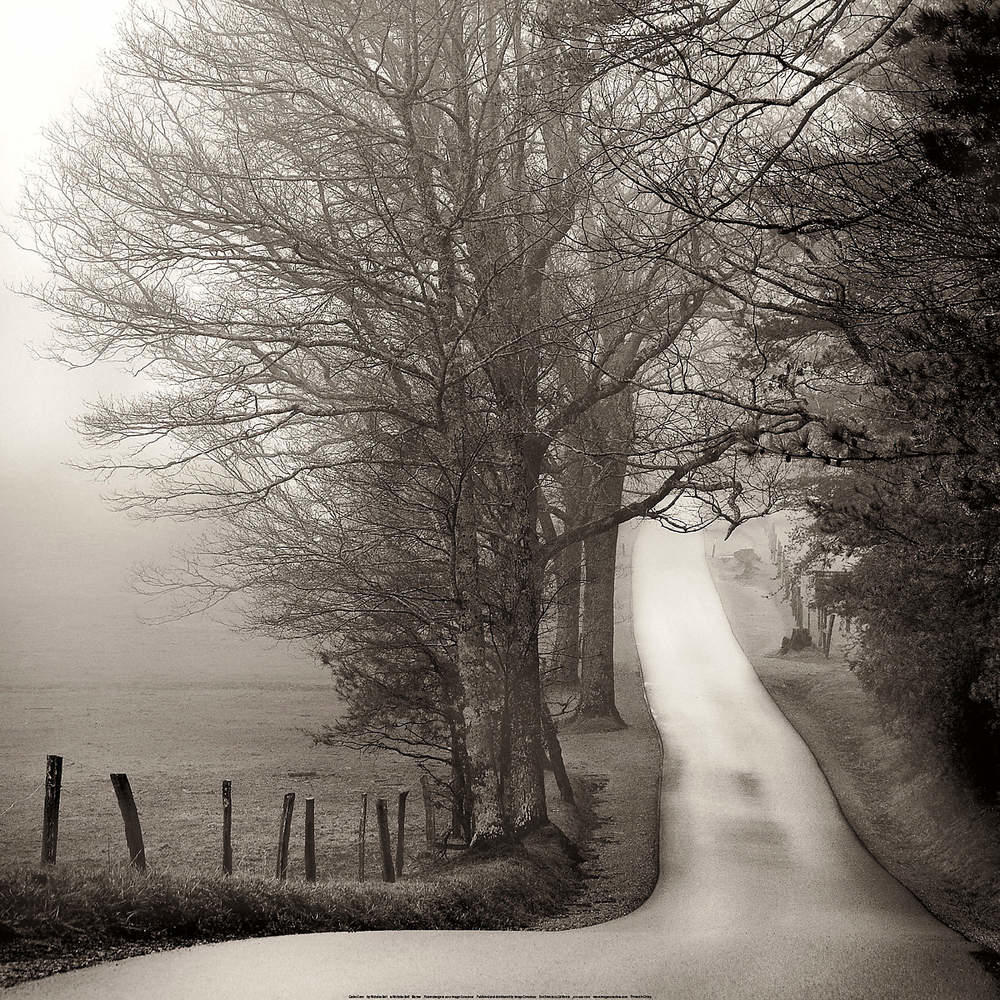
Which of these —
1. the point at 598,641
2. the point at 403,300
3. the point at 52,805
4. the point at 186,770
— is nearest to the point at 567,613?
the point at 598,641

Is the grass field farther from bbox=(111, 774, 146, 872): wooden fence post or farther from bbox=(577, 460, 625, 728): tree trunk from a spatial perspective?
bbox=(577, 460, 625, 728): tree trunk

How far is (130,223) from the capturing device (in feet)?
46.4

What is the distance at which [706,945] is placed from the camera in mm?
9594

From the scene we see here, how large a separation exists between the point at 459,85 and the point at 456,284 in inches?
92.9

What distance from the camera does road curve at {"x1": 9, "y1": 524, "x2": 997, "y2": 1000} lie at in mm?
7039

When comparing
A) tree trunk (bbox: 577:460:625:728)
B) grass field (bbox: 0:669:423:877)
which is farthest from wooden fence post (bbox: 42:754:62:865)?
tree trunk (bbox: 577:460:625:728)

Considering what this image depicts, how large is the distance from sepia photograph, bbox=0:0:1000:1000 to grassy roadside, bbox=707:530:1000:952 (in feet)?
0.30

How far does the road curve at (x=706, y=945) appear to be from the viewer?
7039 mm

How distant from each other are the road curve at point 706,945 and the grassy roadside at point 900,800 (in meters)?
0.41

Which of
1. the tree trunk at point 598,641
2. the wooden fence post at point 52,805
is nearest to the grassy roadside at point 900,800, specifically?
the tree trunk at point 598,641

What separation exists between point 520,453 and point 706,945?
5811 millimetres

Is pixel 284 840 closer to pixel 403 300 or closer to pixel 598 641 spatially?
pixel 403 300

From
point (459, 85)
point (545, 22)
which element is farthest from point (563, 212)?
point (545, 22)

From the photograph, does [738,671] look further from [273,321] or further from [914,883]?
[273,321]
